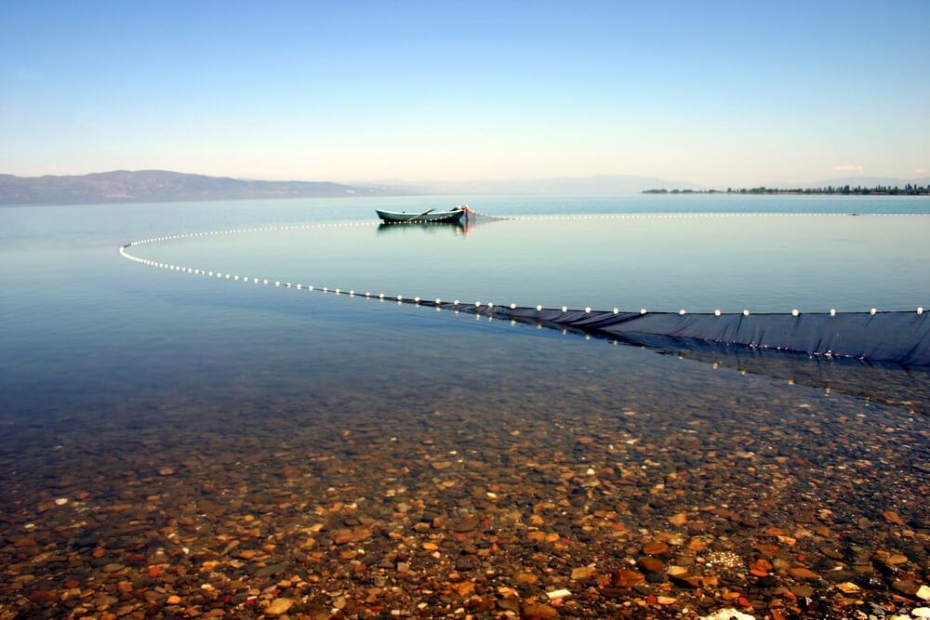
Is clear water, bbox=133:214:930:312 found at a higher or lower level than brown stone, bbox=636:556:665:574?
higher

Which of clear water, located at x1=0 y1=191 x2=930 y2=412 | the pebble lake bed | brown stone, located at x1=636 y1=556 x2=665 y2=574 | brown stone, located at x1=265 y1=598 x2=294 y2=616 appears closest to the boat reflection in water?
clear water, located at x1=0 y1=191 x2=930 y2=412

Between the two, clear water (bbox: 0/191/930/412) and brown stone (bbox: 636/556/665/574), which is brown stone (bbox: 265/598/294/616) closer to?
brown stone (bbox: 636/556/665/574)

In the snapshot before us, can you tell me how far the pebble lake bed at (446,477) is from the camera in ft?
23.2

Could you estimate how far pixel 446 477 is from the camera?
994cm

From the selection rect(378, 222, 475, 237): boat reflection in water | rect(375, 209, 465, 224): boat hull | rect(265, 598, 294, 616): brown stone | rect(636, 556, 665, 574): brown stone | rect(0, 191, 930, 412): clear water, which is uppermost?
rect(375, 209, 465, 224): boat hull

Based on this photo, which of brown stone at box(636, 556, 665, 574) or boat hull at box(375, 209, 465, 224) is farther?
boat hull at box(375, 209, 465, 224)

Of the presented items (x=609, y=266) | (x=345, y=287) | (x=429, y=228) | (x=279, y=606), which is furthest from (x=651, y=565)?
(x=429, y=228)

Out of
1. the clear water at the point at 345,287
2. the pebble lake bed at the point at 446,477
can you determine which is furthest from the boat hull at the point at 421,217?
the pebble lake bed at the point at 446,477

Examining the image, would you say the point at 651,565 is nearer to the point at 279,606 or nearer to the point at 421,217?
the point at 279,606

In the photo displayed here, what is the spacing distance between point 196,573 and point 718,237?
64059 mm

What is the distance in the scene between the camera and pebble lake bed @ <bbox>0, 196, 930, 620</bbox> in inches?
279

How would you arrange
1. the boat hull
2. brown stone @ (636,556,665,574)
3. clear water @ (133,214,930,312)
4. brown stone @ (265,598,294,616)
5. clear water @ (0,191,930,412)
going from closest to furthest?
1. brown stone @ (265,598,294,616)
2. brown stone @ (636,556,665,574)
3. clear water @ (0,191,930,412)
4. clear water @ (133,214,930,312)
5. the boat hull

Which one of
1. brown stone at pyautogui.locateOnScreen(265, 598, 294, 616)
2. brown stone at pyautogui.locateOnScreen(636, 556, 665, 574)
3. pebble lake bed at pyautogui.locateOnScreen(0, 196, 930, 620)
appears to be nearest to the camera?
brown stone at pyautogui.locateOnScreen(265, 598, 294, 616)

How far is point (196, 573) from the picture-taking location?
742 cm
